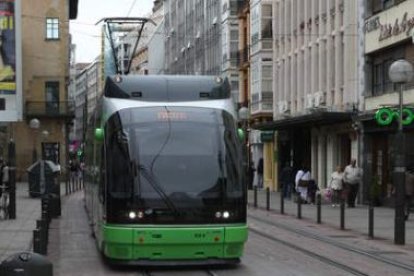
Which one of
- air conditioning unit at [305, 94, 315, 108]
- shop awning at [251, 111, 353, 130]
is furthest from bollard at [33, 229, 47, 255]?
air conditioning unit at [305, 94, 315, 108]

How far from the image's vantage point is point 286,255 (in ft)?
53.7

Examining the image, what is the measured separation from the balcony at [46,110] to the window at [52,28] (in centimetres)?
559

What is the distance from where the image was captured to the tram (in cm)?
1354

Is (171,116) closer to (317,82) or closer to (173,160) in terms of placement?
(173,160)

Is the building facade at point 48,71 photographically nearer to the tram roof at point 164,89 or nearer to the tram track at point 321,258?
the tram track at point 321,258

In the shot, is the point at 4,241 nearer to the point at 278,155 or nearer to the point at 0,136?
the point at 278,155

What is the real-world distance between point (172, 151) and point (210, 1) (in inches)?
→ 2409

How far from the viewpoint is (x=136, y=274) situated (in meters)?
13.8

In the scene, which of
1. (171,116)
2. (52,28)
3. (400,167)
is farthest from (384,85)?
(52,28)

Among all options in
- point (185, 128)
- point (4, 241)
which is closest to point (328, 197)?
point (4, 241)

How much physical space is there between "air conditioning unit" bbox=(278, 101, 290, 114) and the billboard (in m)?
30.6

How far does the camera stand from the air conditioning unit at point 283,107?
48.7 meters

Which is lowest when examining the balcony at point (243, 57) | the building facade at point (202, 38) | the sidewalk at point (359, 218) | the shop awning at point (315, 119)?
the sidewalk at point (359, 218)

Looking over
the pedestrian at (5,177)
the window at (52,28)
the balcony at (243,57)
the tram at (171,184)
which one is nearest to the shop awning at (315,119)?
the pedestrian at (5,177)
